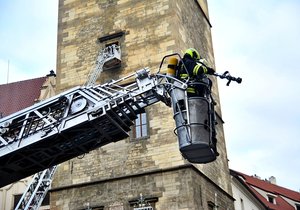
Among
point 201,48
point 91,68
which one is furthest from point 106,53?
point 201,48

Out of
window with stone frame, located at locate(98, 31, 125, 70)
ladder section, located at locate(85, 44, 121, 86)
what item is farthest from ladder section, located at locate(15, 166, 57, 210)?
window with stone frame, located at locate(98, 31, 125, 70)

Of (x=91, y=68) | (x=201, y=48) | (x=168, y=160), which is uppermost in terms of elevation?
(x=201, y=48)

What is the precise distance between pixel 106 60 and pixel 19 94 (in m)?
12.1

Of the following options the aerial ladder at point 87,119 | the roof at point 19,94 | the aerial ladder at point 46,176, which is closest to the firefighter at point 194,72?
the aerial ladder at point 87,119

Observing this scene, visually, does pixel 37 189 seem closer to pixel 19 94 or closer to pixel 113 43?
pixel 113 43

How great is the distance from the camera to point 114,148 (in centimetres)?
1883

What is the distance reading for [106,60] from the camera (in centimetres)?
1994

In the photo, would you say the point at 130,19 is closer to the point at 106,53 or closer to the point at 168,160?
the point at 106,53

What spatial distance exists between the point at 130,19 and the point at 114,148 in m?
5.47

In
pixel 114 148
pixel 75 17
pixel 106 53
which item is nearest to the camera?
pixel 114 148

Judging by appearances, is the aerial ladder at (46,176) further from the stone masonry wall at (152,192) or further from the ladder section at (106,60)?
the stone masonry wall at (152,192)

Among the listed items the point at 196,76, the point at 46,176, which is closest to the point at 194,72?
the point at 196,76

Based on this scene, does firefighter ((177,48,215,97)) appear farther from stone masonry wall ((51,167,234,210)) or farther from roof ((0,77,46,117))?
roof ((0,77,46,117))

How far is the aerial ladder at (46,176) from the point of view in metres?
16.9
